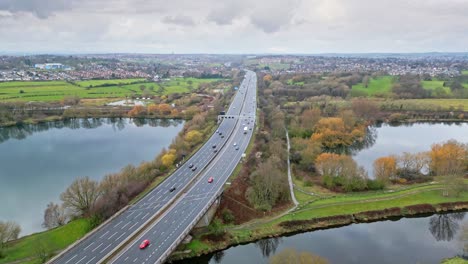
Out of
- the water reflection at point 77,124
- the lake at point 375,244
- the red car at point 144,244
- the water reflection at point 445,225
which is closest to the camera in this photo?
the red car at point 144,244

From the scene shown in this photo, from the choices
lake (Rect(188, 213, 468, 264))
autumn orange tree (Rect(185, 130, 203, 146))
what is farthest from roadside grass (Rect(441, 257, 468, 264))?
autumn orange tree (Rect(185, 130, 203, 146))

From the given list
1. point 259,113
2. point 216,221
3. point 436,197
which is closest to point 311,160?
point 436,197

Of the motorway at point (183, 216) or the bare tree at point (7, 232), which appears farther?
the bare tree at point (7, 232)

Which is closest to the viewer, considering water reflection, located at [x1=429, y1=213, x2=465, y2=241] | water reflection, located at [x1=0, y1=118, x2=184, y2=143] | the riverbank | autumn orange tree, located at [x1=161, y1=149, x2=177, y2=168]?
the riverbank

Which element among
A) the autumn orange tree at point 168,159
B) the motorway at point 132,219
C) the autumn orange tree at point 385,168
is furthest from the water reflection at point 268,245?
the autumn orange tree at point 168,159

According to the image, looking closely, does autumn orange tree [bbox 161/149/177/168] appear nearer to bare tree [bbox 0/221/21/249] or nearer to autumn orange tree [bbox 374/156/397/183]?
bare tree [bbox 0/221/21/249]

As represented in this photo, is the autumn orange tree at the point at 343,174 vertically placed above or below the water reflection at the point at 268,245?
above

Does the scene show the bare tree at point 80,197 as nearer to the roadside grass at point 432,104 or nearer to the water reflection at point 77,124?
the water reflection at point 77,124
